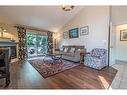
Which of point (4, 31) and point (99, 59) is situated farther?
point (4, 31)

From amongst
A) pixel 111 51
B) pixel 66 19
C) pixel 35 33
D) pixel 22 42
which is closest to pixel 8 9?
pixel 22 42

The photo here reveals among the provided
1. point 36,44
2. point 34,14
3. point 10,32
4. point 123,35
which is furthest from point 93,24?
point 10,32

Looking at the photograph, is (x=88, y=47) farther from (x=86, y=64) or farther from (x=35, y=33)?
(x=35, y=33)

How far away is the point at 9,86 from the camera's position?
256cm

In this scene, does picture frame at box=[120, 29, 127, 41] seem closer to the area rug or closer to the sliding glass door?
the area rug

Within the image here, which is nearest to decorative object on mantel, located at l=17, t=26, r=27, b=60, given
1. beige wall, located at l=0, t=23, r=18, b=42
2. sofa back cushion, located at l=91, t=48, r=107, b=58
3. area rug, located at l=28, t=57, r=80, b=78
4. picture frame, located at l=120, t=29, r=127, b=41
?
beige wall, located at l=0, t=23, r=18, b=42

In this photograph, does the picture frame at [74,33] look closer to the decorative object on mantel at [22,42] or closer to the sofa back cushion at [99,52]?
the sofa back cushion at [99,52]

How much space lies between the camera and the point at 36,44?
8125 mm

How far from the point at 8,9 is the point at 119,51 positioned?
626 centimetres

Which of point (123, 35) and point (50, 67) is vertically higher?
point (123, 35)

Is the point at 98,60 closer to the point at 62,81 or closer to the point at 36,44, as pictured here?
the point at 62,81

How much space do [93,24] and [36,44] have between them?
475 cm

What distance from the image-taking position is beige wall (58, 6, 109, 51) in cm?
475
